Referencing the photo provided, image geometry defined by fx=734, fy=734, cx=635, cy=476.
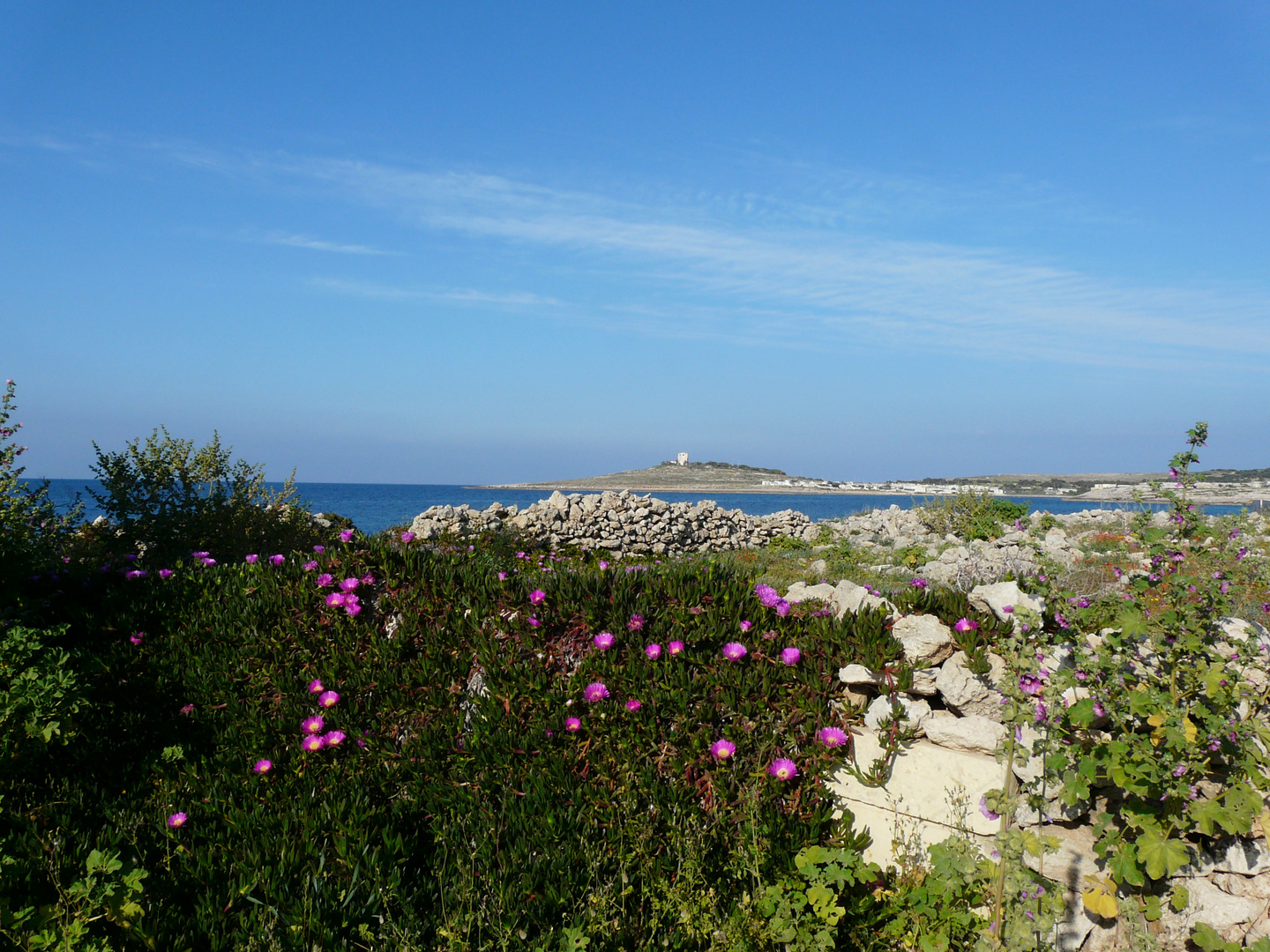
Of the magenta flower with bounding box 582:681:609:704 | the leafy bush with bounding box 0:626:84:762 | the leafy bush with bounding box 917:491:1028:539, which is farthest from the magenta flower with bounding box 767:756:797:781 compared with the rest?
the leafy bush with bounding box 917:491:1028:539

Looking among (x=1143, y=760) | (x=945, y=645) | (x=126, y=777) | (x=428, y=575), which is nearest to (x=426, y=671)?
(x=428, y=575)

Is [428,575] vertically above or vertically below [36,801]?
above

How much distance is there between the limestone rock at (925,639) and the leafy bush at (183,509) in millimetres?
6485

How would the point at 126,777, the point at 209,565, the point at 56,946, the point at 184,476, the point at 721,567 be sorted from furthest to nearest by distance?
the point at 184,476 → the point at 209,565 → the point at 721,567 → the point at 126,777 → the point at 56,946

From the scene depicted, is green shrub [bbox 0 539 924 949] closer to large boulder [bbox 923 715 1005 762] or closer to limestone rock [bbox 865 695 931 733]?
limestone rock [bbox 865 695 931 733]

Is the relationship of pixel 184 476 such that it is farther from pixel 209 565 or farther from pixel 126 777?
pixel 126 777

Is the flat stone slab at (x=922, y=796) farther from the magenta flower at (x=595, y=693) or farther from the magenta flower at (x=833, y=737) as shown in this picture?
the magenta flower at (x=595, y=693)

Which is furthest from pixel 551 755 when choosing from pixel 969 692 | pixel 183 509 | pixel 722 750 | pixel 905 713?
pixel 183 509

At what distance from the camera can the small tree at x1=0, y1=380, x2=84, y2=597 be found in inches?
214

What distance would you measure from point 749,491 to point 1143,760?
61.6 metres

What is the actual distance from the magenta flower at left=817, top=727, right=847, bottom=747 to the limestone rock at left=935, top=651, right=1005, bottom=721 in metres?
0.63

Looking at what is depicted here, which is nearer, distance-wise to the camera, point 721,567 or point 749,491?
point 721,567

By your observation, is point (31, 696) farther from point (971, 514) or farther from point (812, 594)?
point (971, 514)

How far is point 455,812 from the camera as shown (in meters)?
3.44
